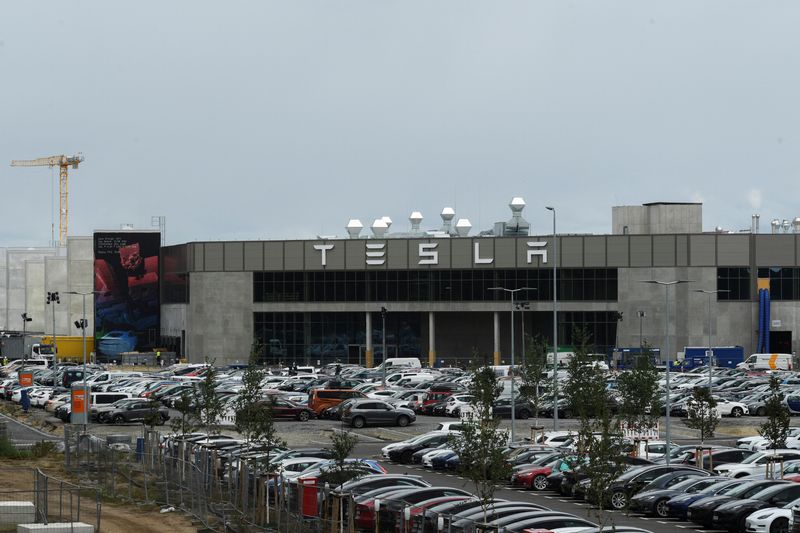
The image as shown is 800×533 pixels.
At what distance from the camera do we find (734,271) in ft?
428

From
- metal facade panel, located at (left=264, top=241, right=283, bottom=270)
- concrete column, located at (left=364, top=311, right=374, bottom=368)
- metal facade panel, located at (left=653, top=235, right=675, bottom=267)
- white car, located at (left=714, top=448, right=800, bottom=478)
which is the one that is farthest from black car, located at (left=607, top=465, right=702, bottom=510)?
metal facade panel, located at (left=264, top=241, right=283, bottom=270)

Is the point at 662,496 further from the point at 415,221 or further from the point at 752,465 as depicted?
the point at 415,221

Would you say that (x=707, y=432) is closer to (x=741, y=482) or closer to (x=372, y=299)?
(x=741, y=482)

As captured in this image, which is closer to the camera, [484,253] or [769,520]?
[769,520]

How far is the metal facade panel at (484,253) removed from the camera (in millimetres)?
133875

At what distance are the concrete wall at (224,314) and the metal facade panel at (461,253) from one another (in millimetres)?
22517

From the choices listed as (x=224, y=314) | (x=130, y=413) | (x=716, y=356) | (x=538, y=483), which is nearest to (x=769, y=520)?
(x=538, y=483)

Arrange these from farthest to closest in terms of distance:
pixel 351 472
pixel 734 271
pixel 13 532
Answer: pixel 734 271, pixel 351 472, pixel 13 532

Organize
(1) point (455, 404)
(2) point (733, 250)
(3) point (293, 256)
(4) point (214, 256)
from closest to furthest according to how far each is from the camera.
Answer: (1) point (455, 404), (2) point (733, 250), (3) point (293, 256), (4) point (214, 256)

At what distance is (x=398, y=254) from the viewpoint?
13562cm

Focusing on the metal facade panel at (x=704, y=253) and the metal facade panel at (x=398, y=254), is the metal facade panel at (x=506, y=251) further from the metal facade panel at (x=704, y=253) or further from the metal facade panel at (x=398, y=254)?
the metal facade panel at (x=704, y=253)

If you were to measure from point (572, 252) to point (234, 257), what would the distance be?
121 ft

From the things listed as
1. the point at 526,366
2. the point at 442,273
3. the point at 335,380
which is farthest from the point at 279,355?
the point at 526,366

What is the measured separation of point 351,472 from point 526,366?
37.3 metres
